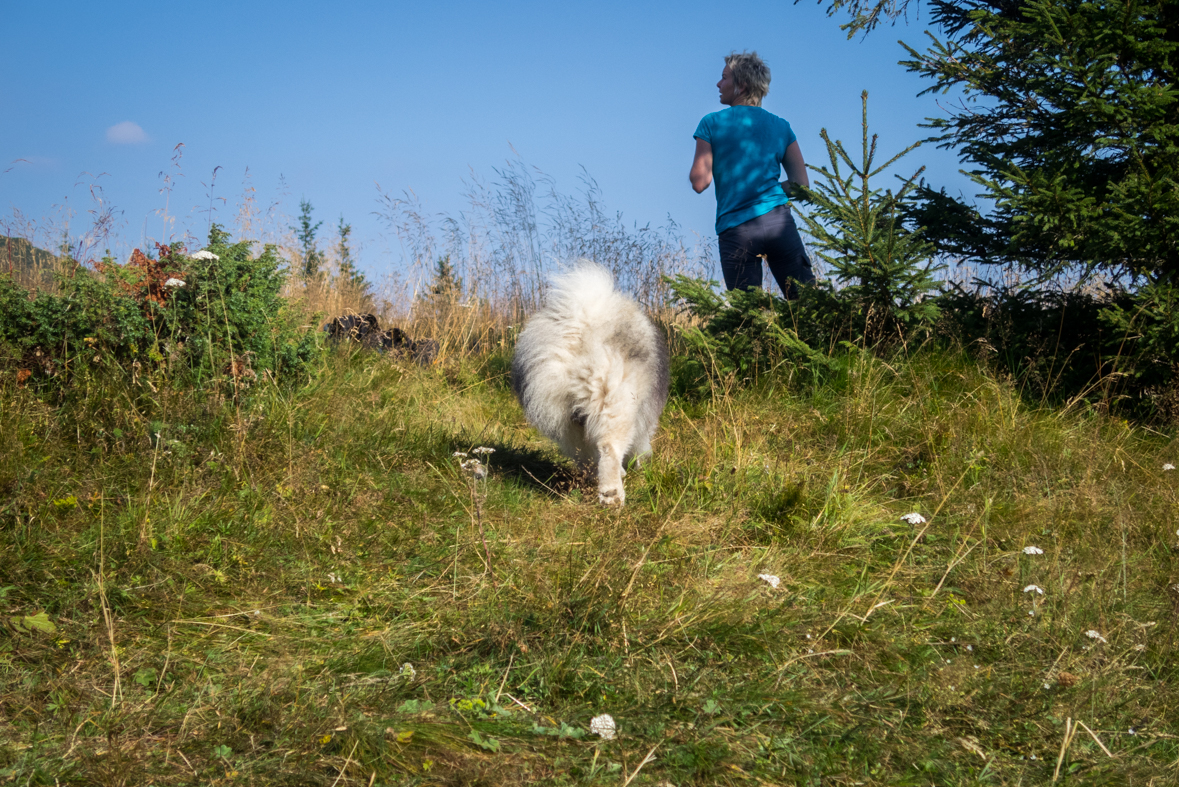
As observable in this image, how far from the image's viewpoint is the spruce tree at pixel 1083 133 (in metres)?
4.60

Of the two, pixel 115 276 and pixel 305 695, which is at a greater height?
pixel 115 276

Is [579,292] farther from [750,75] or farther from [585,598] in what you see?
[750,75]

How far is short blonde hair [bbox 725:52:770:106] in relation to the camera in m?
5.82

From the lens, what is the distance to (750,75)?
5.81 meters

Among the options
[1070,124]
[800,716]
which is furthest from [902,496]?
[1070,124]

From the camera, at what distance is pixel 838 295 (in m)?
5.12

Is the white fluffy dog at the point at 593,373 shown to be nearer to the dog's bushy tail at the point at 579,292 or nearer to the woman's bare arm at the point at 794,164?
the dog's bushy tail at the point at 579,292

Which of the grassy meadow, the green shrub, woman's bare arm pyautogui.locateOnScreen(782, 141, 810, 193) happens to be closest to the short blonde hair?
woman's bare arm pyautogui.locateOnScreen(782, 141, 810, 193)

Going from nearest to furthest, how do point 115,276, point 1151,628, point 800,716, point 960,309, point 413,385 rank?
point 800,716, point 1151,628, point 115,276, point 960,309, point 413,385

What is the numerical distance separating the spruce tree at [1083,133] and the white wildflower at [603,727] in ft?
13.9

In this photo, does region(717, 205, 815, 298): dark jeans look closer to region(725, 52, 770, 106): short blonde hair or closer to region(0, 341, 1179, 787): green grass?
region(725, 52, 770, 106): short blonde hair

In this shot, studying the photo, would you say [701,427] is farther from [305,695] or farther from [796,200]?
[305,695]

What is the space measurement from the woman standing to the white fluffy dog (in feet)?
6.67

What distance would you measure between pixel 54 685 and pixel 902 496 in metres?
3.80
